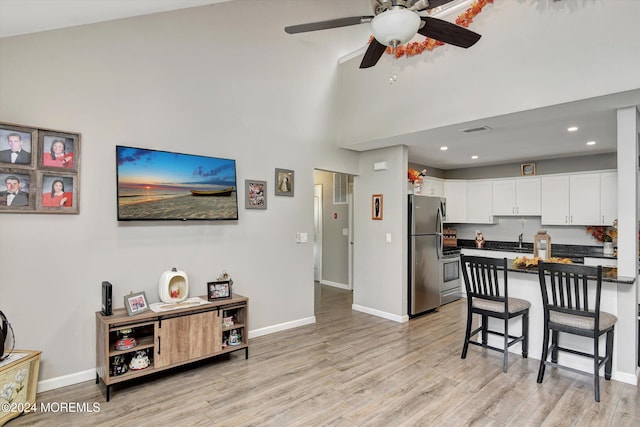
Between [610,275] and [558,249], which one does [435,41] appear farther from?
[558,249]

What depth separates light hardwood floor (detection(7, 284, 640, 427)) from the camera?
244cm

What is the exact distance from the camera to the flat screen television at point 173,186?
10.2 feet

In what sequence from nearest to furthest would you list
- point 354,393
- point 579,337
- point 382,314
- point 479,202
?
1. point 354,393
2. point 579,337
3. point 382,314
4. point 479,202

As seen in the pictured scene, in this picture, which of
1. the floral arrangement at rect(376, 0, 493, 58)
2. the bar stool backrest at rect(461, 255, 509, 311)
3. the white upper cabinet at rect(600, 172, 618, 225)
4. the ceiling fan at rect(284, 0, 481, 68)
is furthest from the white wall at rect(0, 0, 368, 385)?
the white upper cabinet at rect(600, 172, 618, 225)

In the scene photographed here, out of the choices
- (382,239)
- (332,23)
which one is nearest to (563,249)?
(382,239)

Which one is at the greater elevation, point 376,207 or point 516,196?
point 516,196

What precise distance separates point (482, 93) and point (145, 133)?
332 centimetres

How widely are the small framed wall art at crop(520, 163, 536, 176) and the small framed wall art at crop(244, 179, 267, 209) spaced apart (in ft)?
15.6

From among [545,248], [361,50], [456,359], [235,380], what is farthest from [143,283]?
[545,248]

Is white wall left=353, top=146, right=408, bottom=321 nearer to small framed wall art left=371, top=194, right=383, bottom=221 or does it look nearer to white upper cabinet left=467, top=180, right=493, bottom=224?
small framed wall art left=371, top=194, right=383, bottom=221

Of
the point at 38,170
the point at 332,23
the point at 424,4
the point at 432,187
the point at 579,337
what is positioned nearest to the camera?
the point at 424,4

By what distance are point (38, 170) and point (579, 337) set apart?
4968 mm

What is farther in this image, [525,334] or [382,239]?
[382,239]

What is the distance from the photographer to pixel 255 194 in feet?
13.3
